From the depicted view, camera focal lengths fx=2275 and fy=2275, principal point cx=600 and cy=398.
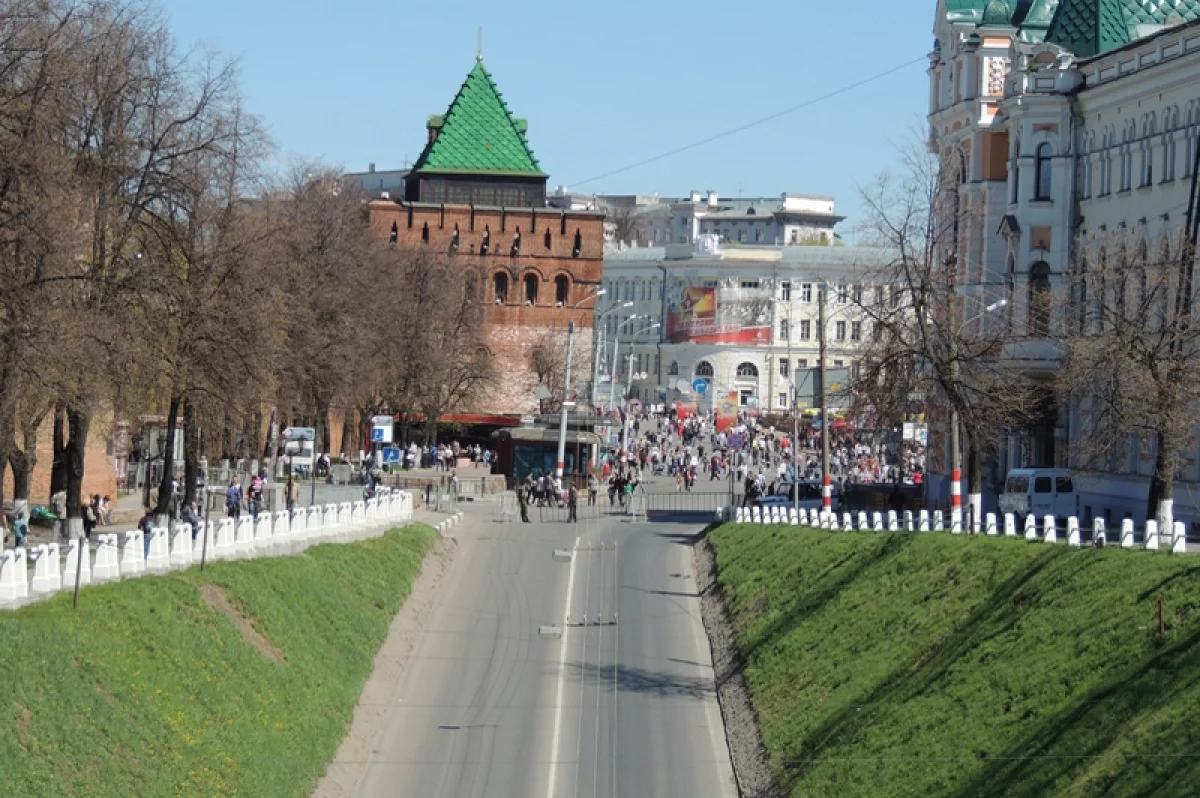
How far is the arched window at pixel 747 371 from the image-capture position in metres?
165

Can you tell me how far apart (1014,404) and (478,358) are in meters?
54.8

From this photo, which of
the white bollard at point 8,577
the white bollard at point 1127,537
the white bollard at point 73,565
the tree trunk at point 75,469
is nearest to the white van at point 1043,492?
the white bollard at point 1127,537

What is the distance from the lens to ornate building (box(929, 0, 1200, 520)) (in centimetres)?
6294

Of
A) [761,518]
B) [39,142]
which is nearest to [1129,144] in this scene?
[761,518]

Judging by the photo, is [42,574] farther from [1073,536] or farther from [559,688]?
[1073,536]

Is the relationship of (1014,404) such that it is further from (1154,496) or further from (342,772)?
(342,772)

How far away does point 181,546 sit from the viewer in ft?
126

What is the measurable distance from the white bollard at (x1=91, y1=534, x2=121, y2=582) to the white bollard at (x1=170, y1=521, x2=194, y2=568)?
9.20 ft

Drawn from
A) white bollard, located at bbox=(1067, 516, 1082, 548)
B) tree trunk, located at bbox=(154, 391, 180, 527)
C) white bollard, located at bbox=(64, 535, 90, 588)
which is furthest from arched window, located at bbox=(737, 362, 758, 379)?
white bollard, located at bbox=(64, 535, 90, 588)

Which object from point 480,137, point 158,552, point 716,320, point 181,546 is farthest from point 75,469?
point 716,320

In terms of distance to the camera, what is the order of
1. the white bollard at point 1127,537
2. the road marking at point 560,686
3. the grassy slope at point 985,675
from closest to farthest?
1. the grassy slope at point 985,675
2. the white bollard at point 1127,537
3. the road marking at point 560,686

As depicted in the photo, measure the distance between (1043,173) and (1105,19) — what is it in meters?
5.51

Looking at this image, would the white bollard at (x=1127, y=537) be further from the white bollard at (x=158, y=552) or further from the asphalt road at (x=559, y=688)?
the white bollard at (x=158, y=552)

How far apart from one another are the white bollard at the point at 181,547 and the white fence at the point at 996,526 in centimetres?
1405
